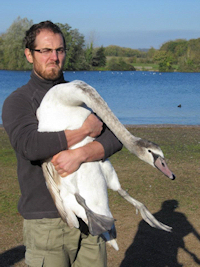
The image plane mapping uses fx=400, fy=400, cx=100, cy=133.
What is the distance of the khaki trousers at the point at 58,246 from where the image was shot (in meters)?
2.68

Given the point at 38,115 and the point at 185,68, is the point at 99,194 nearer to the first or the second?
the point at 38,115

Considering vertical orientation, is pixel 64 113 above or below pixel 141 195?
above

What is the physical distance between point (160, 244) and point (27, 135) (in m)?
3.18

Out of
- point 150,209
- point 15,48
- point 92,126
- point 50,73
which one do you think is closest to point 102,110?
point 92,126

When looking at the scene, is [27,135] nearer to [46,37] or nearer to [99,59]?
[46,37]

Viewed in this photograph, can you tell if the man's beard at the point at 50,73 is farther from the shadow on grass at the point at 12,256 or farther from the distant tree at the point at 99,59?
the distant tree at the point at 99,59

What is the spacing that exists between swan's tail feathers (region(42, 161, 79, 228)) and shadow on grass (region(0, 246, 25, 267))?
2332 millimetres

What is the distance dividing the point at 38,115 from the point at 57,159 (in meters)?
0.32

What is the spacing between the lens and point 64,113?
8.16ft

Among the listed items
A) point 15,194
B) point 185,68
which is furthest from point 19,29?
point 15,194

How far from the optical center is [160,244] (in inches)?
199

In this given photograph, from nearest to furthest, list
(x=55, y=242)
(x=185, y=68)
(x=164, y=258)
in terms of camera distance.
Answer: (x=55, y=242) → (x=164, y=258) → (x=185, y=68)

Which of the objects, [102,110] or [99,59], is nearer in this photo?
[102,110]

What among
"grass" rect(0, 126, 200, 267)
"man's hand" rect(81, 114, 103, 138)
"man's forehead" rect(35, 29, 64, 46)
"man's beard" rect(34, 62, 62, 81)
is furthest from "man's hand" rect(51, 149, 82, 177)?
"grass" rect(0, 126, 200, 267)
